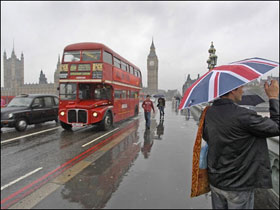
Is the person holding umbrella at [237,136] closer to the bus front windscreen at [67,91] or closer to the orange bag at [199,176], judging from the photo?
the orange bag at [199,176]

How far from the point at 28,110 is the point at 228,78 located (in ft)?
32.2

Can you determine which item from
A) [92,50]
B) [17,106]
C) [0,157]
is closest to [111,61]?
[92,50]

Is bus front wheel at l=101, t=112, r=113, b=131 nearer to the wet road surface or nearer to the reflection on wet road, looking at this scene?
the reflection on wet road

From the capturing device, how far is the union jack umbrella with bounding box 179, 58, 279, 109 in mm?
1550

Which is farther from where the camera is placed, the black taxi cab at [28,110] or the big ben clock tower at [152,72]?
the big ben clock tower at [152,72]

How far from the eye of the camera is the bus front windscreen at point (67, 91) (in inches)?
347

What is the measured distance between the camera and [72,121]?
8328 millimetres

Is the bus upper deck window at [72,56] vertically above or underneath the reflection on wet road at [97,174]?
above

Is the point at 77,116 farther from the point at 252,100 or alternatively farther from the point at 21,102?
the point at 252,100

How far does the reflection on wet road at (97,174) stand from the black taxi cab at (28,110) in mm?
1802

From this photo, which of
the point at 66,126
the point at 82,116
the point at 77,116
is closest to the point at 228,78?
the point at 82,116

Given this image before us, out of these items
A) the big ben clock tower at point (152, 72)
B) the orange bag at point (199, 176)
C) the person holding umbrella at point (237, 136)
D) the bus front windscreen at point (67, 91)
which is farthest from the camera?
the big ben clock tower at point (152, 72)

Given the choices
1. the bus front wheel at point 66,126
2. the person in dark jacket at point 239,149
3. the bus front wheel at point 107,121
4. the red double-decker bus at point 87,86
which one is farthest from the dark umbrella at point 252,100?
the bus front wheel at point 66,126

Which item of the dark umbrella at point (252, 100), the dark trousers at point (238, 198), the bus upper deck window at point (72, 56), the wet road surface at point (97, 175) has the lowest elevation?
the wet road surface at point (97, 175)
